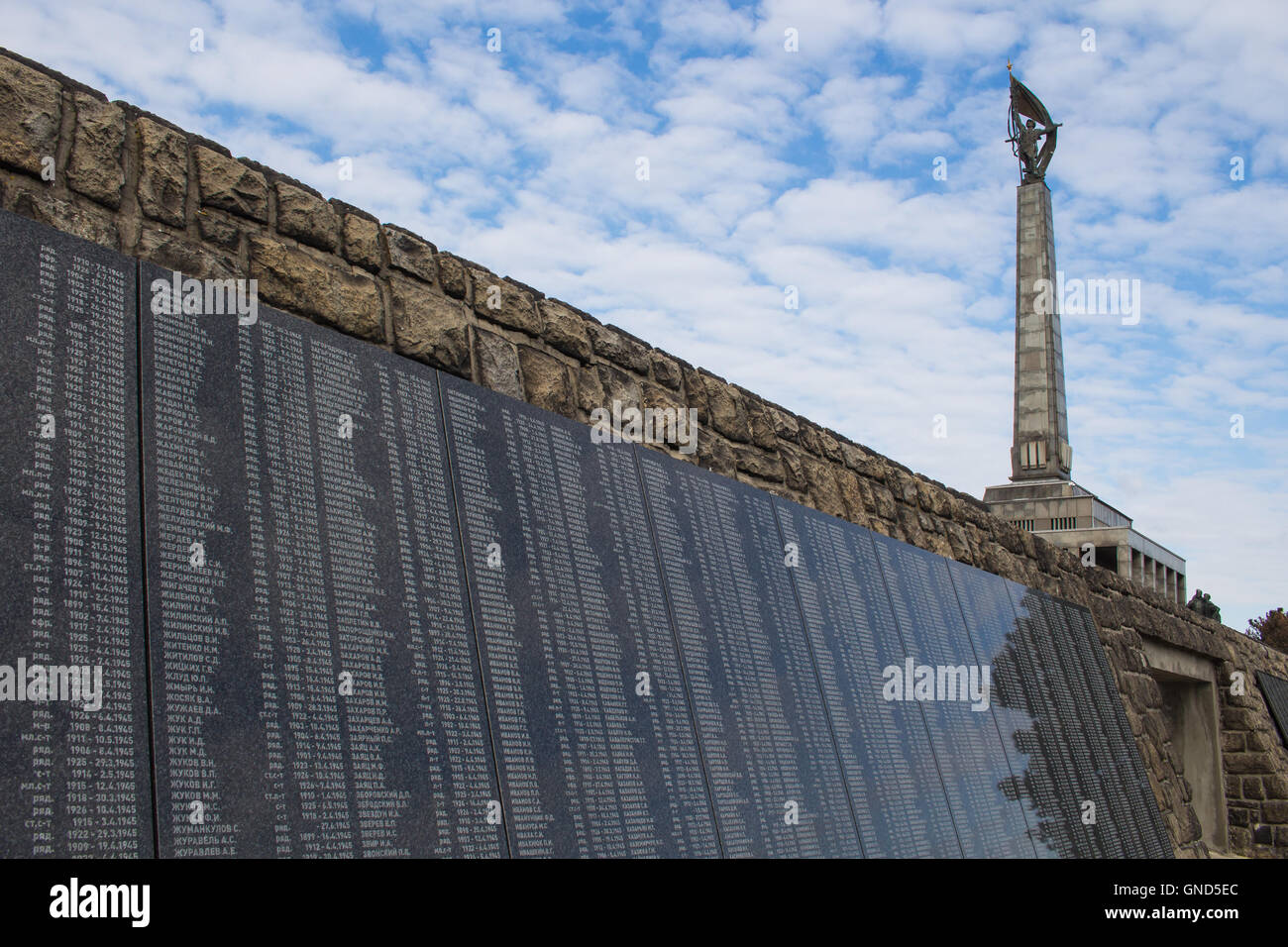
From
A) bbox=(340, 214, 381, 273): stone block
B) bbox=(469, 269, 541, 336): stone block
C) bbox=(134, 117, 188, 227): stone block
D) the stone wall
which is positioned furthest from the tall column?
bbox=(134, 117, 188, 227): stone block

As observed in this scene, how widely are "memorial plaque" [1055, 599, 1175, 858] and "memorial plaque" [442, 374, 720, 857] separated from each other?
5085 mm

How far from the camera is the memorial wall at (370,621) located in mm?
2711

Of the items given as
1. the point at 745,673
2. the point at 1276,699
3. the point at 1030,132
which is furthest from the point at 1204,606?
the point at 745,673

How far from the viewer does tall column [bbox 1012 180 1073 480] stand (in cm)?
2095

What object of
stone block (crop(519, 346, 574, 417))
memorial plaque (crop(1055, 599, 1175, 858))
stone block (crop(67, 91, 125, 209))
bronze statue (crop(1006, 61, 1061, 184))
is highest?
bronze statue (crop(1006, 61, 1061, 184))

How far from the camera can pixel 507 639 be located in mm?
3816

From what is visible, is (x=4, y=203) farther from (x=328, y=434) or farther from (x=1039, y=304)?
(x=1039, y=304)

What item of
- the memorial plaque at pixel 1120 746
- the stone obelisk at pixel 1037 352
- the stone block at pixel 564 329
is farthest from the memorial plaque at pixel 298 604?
the stone obelisk at pixel 1037 352

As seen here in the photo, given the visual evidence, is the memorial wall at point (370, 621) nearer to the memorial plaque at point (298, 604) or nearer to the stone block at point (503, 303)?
the memorial plaque at point (298, 604)

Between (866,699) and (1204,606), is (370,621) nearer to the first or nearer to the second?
(866,699)

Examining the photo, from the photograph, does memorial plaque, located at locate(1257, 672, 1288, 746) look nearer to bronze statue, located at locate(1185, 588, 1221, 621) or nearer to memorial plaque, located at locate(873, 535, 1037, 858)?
bronze statue, located at locate(1185, 588, 1221, 621)
